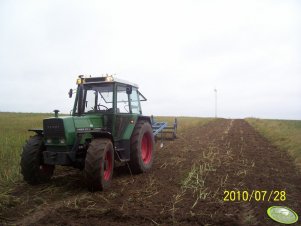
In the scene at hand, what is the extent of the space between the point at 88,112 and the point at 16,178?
2.24 metres

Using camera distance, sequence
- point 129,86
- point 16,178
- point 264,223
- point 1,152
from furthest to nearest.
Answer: point 1,152 < point 129,86 < point 16,178 < point 264,223

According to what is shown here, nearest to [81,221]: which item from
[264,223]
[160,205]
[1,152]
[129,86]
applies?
[160,205]

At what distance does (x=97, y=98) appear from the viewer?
7871mm

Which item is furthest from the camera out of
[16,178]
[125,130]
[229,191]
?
→ [125,130]

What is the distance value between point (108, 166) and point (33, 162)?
1.55 meters

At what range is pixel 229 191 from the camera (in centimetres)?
642

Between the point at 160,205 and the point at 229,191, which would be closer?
the point at 160,205

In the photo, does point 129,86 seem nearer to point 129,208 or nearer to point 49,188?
point 49,188

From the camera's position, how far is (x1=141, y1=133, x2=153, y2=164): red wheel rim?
9102mm

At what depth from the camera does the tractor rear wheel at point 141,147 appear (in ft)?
26.0

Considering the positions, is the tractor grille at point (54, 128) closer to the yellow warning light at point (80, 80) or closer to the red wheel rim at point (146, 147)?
the yellow warning light at point (80, 80)

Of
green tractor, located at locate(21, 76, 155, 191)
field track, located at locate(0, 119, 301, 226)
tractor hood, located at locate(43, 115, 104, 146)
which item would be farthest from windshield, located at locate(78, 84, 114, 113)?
field track, located at locate(0, 119, 301, 226)

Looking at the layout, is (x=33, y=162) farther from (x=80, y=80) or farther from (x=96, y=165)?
(x=80, y=80)
